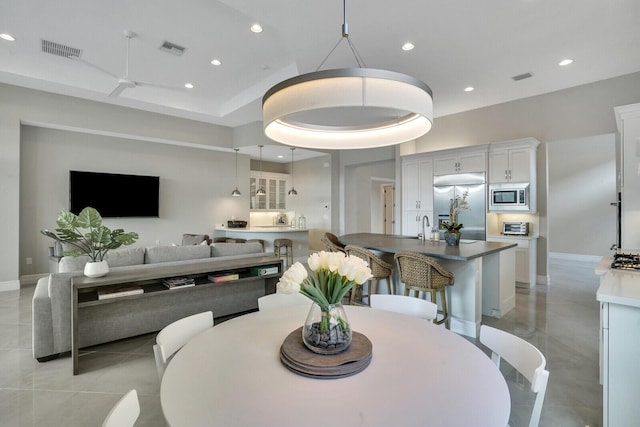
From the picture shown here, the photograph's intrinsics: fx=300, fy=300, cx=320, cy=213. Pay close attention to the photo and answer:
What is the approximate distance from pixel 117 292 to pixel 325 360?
2.46m

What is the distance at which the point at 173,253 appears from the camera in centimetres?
331

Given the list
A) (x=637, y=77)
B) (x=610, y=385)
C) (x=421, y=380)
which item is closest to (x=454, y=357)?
(x=421, y=380)

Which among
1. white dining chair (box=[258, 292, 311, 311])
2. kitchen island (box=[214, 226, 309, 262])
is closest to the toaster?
kitchen island (box=[214, 226, 309, 262])

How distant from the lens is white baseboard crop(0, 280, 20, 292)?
4738mm

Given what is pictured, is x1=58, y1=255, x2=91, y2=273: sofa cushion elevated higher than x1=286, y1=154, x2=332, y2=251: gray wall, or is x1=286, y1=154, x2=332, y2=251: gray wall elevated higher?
x1=286, y1=154, x2=332, y2=251: gray wall

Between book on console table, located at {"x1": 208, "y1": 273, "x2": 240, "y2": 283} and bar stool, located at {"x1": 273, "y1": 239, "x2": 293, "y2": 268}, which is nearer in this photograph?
book on console table, located at {"x1": 208, "y1": 273, "x2": 240, "y2": 283}

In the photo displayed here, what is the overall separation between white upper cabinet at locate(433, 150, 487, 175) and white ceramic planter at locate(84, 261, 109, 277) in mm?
5423

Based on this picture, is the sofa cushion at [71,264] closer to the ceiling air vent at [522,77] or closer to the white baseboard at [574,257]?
the ceiling air vent at [522,77]

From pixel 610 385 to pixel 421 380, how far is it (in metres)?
1.25

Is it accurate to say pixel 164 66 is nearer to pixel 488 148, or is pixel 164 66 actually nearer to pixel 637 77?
pixel 488 148

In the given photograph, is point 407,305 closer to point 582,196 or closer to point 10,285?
point 10,285

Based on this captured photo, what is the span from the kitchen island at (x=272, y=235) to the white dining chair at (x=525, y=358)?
17.4 ft

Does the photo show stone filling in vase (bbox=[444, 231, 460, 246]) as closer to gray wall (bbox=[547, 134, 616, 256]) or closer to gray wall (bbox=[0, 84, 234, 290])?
gray wall (bbox=[547, 134, 616, 256])

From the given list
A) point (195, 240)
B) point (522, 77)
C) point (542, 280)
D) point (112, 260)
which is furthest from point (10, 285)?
point (542, 280)
